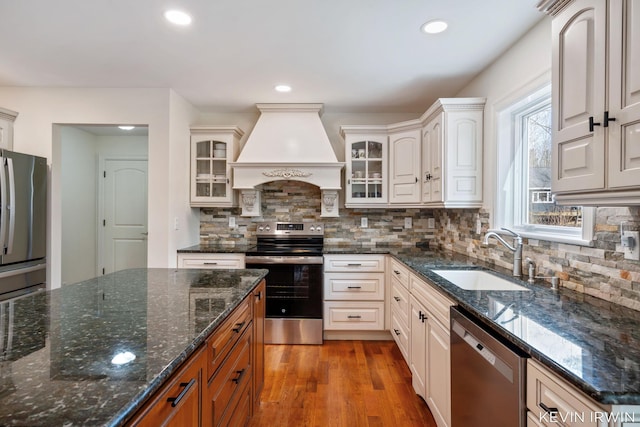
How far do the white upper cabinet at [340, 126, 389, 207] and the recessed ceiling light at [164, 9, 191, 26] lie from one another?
182 centimetres

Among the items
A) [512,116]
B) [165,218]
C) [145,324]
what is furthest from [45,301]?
[512,116]

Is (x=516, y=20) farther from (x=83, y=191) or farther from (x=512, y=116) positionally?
(x=83, y=191)

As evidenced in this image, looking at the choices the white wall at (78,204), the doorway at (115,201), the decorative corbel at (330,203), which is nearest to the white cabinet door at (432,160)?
the decorative corbel at (330,203)

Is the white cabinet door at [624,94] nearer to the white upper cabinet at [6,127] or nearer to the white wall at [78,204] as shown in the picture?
the white upper cabinet at [6,127]

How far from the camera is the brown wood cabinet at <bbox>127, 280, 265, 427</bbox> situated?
2.71 ft

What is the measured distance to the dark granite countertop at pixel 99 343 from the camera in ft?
2.02

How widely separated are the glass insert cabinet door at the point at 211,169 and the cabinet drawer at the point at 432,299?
2185mm

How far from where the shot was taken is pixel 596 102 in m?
1.06

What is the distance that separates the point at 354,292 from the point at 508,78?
7.28ft

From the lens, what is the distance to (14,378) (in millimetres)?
704

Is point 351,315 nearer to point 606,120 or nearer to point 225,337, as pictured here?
point 225,337

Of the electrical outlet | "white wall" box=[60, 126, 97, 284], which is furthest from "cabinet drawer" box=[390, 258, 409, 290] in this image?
"white wall" box=[60, 126, 97, 284]

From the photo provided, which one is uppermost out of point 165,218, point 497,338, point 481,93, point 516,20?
point 516,20

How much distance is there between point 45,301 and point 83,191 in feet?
11.8
